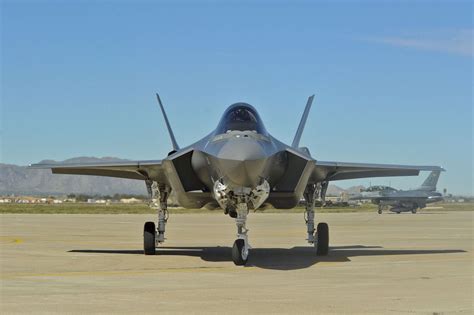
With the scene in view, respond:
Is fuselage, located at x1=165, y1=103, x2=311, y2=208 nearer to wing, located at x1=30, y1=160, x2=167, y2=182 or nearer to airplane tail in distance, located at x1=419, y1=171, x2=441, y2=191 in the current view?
wing, located at x1=30, y1=160, x2=167, y2=182

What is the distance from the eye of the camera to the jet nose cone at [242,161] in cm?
1388

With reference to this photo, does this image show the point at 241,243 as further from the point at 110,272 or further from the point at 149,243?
the point at 149,243

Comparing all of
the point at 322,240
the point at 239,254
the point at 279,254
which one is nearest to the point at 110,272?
the point at 239,254

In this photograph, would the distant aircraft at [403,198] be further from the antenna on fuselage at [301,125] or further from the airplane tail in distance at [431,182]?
the antenna on fuselage at [301,125]

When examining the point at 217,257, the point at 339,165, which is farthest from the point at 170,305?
the point at 339,165

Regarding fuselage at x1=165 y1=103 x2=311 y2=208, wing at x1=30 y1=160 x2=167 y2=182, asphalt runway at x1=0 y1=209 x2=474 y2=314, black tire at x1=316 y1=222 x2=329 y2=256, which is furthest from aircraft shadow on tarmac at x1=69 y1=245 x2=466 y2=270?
wing at x1=30 y1=160 x2=167 y2=182

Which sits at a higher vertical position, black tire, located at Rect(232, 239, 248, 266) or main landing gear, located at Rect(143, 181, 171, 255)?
main landing gear, located at Rect(143, 181, 171, 255)

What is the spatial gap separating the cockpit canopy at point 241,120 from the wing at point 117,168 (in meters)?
2.43

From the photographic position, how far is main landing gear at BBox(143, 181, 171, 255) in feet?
59.0

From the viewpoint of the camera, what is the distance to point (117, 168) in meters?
18.6

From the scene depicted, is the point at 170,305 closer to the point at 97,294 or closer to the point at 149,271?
the point at 97,294

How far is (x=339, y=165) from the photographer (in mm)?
18031

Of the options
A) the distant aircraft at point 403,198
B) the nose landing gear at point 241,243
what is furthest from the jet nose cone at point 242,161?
the distant aircraft at point 403,198

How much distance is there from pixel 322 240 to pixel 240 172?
15.5ft
